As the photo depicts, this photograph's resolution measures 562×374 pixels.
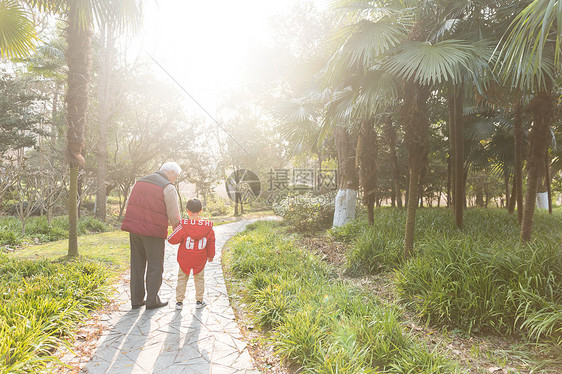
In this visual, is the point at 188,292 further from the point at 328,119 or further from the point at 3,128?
the point at 3,128

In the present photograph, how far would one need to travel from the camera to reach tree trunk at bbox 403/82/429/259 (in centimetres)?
444

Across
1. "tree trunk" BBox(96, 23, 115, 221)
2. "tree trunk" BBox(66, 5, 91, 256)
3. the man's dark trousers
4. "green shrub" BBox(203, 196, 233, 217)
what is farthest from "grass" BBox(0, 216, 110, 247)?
"green shrub" BBox(203, 196, 233, 217)

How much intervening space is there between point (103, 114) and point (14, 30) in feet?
30.0

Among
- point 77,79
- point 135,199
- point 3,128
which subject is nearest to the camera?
point 135,199

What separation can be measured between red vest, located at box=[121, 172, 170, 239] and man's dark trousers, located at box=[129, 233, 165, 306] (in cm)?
12

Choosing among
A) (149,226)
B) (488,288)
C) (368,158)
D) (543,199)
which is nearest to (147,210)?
(149,226)

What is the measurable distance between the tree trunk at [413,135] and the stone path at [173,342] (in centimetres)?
294

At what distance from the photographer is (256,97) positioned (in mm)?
14578

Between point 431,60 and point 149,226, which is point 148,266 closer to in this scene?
point 149,226

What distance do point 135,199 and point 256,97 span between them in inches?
478

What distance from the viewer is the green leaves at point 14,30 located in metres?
4.61

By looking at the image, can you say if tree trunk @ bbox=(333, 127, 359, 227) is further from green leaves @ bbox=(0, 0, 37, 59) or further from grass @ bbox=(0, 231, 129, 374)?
green leaves @ bbox=(0, 0, 37, 59)

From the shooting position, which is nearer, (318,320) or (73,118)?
(318,320)

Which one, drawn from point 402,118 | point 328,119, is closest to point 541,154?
point 402,118
